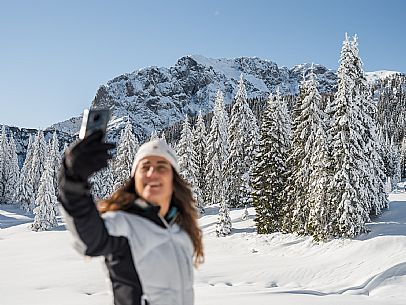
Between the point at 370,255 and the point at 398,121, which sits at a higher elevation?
the point at 398,121

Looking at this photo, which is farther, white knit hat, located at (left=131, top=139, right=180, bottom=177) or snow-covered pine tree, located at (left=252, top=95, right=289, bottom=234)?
snow-covered pine tree, located at (left=252, top=95, right=289, bottom=234)

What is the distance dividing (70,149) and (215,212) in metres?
41.5

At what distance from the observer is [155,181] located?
256cm

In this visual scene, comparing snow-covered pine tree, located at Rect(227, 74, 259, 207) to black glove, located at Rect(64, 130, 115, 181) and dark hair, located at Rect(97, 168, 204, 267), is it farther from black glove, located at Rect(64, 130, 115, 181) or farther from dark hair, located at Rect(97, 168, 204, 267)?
black glove, located at Rect(64, 130, 115, 181)

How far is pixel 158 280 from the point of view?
92.4 inches

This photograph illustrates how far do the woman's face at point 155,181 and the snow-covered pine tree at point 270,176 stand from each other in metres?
28.2

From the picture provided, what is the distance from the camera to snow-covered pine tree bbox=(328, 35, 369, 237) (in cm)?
2277

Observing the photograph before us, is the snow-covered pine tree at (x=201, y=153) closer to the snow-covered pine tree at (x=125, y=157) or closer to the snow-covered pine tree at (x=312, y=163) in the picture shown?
the snow-covered pine tree at (x=125, y=157)

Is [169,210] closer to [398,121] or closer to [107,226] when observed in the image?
[107,226]

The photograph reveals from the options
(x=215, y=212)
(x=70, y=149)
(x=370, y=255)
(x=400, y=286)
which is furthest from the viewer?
(x=215, y=212)

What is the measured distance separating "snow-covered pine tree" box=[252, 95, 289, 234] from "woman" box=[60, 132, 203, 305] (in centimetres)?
2815

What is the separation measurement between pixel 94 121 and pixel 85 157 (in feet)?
0.59

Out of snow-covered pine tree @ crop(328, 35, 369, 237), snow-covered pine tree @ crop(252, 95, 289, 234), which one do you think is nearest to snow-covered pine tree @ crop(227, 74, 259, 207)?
snow-covered pine tree @ crop(252, 95, 289, 234)

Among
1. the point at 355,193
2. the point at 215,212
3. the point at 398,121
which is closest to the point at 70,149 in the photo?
the point at 355,193
